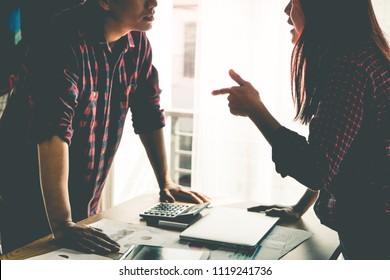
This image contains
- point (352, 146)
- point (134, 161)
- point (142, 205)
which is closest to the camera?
point (352, 146)

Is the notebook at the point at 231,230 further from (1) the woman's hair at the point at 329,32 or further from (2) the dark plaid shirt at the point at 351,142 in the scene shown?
(1) the woman's hair at the point at 329,32

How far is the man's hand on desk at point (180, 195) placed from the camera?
1278 mm

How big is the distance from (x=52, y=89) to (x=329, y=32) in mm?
672

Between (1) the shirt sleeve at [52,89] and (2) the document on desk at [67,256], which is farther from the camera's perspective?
(1) the shirt sleeve at [52,89]

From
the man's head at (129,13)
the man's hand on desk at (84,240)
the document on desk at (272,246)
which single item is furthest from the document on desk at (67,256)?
the man's head at (129,13)

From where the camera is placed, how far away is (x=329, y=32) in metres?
0.87

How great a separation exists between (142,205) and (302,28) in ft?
2.23

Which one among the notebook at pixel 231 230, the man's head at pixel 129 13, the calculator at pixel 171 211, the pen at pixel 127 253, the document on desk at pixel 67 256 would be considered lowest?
the document on desk at pixel 67 256

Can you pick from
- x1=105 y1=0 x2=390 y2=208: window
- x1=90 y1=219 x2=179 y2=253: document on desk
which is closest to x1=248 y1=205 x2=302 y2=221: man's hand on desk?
x1=90 y1=219 x2=179 y2=253: document on desk

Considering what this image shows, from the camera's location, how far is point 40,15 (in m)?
1.88

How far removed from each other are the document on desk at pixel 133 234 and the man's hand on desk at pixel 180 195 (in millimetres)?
266

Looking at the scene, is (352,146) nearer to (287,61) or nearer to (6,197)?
(6,197)

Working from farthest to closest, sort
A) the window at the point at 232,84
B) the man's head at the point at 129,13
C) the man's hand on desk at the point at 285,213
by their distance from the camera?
the window at the point at 232,84 < the man's head at the point at 129,13 < the man's hand on desk at the point at 285,213

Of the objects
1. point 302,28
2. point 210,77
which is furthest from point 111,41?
point 210,77
